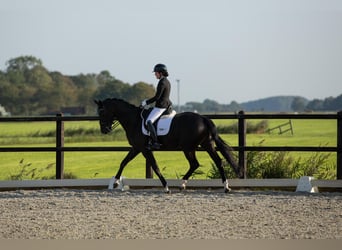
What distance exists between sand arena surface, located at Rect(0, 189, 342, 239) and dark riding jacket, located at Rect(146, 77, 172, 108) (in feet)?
5.53

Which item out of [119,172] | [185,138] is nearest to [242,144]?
[185,138]

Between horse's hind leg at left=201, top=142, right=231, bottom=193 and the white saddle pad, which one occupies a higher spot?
the white saddle pad

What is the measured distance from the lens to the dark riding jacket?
1309 cm

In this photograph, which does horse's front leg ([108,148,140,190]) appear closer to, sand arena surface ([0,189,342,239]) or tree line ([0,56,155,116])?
sand arena surface ([0,189,342,239])

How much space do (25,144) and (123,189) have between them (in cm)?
2421

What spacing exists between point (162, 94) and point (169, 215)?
3.60 meters

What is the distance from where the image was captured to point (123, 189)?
13.5 metres

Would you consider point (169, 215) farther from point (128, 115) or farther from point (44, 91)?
point (44, 91)

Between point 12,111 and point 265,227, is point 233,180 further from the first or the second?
point 12,111

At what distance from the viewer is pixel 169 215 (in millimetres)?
10117

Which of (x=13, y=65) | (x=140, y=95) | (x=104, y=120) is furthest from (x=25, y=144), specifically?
(x=13, y=65)

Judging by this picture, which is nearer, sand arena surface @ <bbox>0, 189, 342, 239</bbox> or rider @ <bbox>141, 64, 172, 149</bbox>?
sand arena surface @ <bbox>0, 189, 342, 239</bbox>

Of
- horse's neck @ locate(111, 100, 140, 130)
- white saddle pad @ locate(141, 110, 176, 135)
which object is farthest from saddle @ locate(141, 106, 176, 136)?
horse's neck @ locate(111, 100, 140, 130)

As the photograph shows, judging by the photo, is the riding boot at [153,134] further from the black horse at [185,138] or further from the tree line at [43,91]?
the tree line at [43,91]
